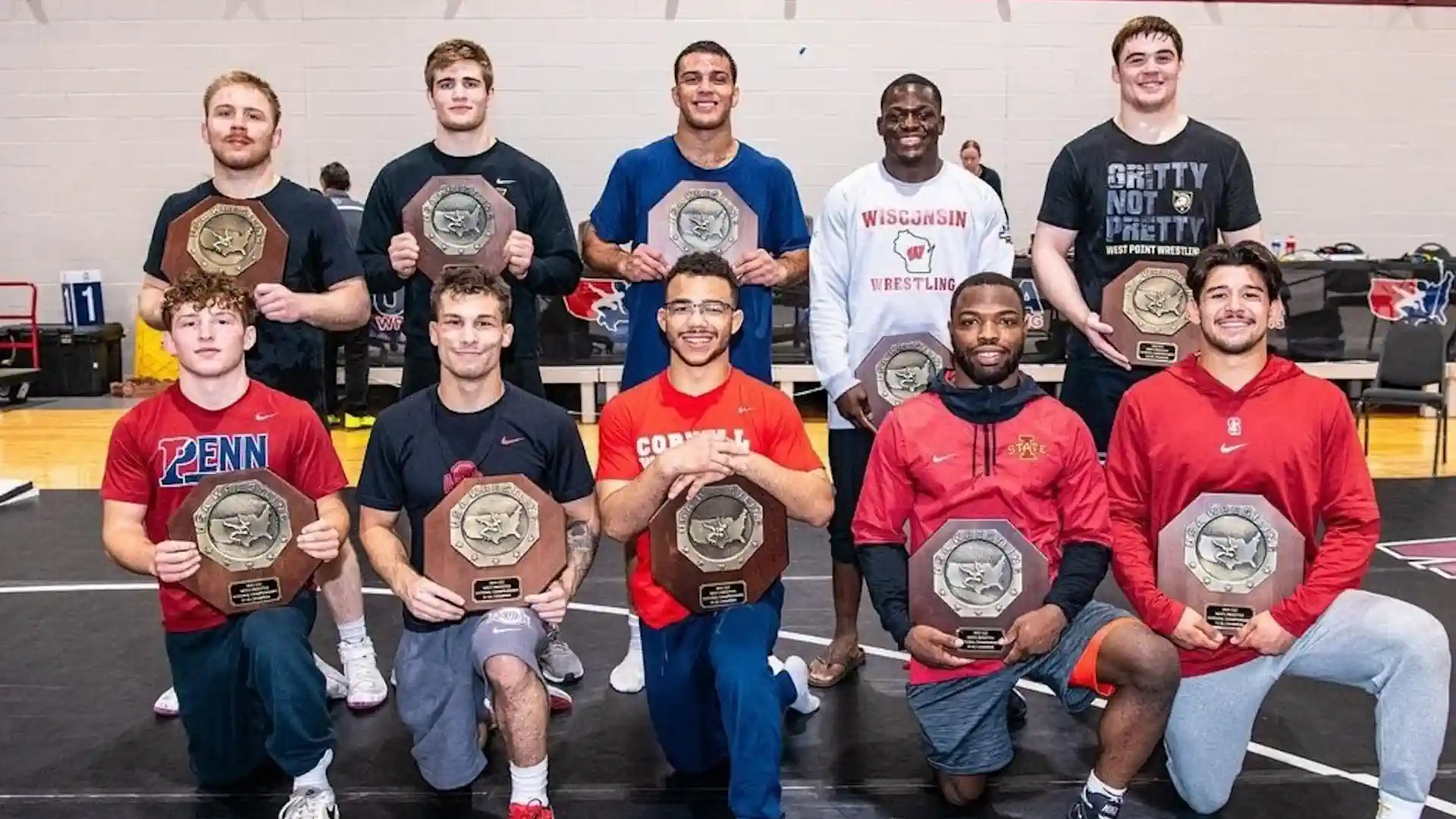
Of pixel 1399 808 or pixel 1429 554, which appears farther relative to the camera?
pixel 1429 554

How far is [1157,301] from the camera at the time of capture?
349cm

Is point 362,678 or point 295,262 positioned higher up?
point 295,262

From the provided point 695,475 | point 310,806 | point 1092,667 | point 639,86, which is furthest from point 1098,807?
point 639,86

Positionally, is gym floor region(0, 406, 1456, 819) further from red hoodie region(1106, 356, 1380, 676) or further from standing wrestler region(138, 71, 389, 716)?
red hoodie region(1106, 356, 1380, 676)

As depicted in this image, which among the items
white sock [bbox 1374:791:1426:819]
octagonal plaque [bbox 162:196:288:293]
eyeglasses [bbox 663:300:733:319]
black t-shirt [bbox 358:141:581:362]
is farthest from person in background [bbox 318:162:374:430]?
white sock [bbox 1374:791:1426:819]

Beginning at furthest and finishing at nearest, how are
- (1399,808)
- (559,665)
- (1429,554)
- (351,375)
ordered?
(351,375), (1429,554), (559,665), (1399,808)

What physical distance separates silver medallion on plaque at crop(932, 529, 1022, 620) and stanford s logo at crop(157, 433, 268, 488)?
165 cm

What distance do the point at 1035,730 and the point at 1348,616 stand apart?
0.92 meters

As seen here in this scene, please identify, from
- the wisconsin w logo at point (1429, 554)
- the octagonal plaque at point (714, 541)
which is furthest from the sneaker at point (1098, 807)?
the wisconsin w logo at point (1429, 554)

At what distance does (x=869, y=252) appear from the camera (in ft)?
11.5

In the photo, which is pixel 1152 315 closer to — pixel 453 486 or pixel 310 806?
pixel 453 486

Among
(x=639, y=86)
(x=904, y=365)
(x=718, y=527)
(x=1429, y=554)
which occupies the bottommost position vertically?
(x=1429, y=554)

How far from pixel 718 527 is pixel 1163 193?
1663 mm

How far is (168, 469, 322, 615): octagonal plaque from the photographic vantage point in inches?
Answer: 113
